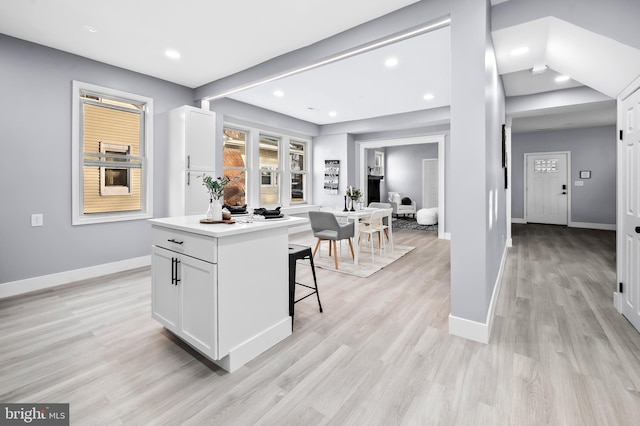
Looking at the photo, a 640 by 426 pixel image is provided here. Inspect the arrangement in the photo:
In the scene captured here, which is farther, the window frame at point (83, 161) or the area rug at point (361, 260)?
the area rug at point (361, 260)

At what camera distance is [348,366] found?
6.30 ft

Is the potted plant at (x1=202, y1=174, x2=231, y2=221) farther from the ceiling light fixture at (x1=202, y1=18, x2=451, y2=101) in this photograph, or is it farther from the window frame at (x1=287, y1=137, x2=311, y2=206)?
the window frame at (x1=287, y1=137, x2=311, y2=206)

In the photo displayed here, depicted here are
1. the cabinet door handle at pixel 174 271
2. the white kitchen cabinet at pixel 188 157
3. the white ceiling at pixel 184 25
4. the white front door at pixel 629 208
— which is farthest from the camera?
the white kitchen cabinet at pixel 188 157

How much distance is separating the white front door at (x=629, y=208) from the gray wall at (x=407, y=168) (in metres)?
8.04

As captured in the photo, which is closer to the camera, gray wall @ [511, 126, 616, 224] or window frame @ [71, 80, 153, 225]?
window frame @ [71, 80, 153, 225]

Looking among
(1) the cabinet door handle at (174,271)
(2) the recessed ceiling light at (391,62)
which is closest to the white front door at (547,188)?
(2) the recessed ceiling light at (391,62)

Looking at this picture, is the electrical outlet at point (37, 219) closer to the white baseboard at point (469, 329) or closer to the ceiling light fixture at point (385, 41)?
the ceiling light fixture at point (385, 41)

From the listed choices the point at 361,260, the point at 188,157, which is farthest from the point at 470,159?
the point at 188,157

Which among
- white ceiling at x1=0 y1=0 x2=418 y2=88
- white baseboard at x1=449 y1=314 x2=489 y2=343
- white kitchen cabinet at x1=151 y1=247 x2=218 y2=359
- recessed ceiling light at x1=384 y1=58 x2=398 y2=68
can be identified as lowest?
white baseboard at x1=449 y1=314 x2=489 y2=343

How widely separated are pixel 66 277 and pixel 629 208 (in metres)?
5.85

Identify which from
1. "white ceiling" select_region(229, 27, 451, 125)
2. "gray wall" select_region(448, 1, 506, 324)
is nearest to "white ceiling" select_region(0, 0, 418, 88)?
"gray wall" select_region(448, 1, 506, 324)

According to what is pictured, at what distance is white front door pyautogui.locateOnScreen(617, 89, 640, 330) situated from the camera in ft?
7.59

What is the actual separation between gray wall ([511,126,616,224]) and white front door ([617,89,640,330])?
6.55m

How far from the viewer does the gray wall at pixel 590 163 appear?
7375 mm
